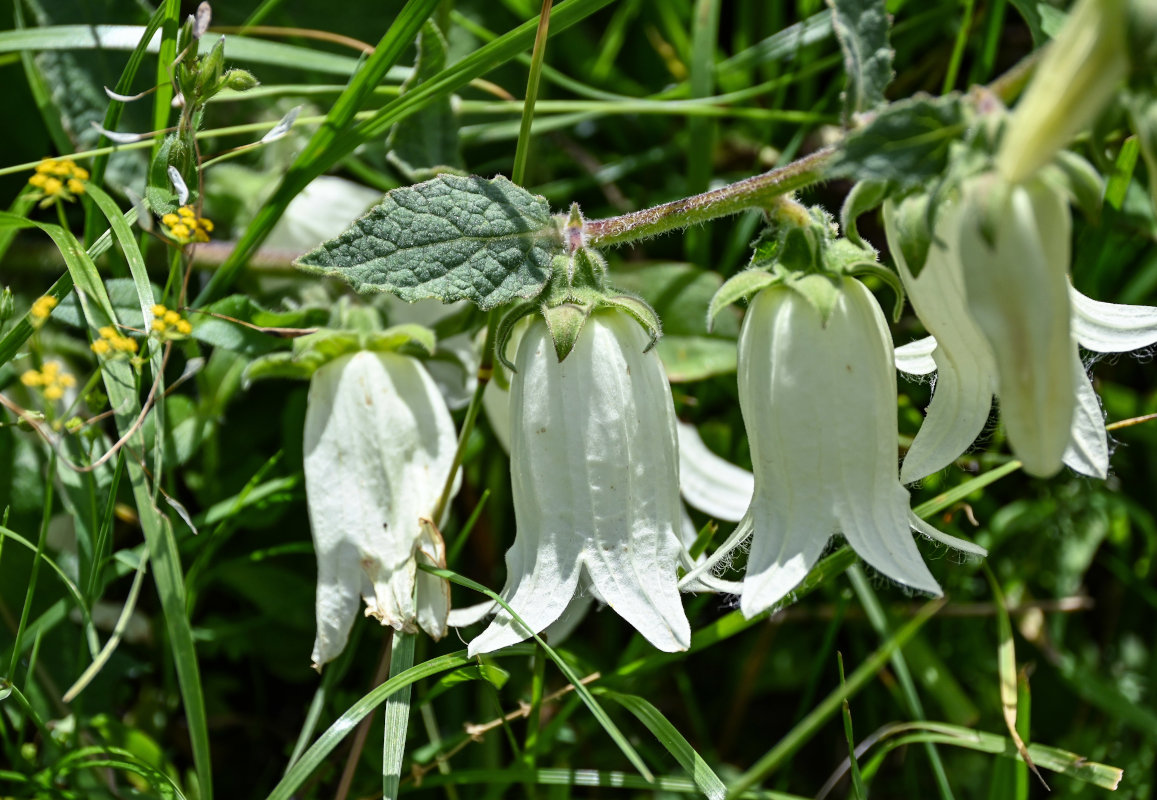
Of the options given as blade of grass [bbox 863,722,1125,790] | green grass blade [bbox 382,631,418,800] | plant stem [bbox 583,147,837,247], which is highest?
plant stem [bbox 583,147,837,247]

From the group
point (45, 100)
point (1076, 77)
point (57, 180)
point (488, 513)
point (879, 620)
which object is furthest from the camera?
point (488, 513)

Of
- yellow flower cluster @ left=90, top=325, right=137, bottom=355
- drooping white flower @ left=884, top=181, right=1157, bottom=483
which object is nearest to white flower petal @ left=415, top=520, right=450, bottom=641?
yellow flower cluster @ left=90, top=325, right=137, bottom=355

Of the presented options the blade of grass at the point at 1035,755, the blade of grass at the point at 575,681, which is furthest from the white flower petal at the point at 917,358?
the blade of grass at the point at 575,681

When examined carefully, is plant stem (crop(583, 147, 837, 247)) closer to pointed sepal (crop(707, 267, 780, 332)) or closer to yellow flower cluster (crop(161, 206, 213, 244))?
pointed sepal (crop(707, 267, 780, 332))

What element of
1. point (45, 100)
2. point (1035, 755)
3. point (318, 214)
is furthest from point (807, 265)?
point (45, 100)

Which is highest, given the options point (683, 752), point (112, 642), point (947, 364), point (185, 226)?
point (185, 226)

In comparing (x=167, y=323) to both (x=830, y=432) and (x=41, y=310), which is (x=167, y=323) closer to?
(x=41, y=310)
